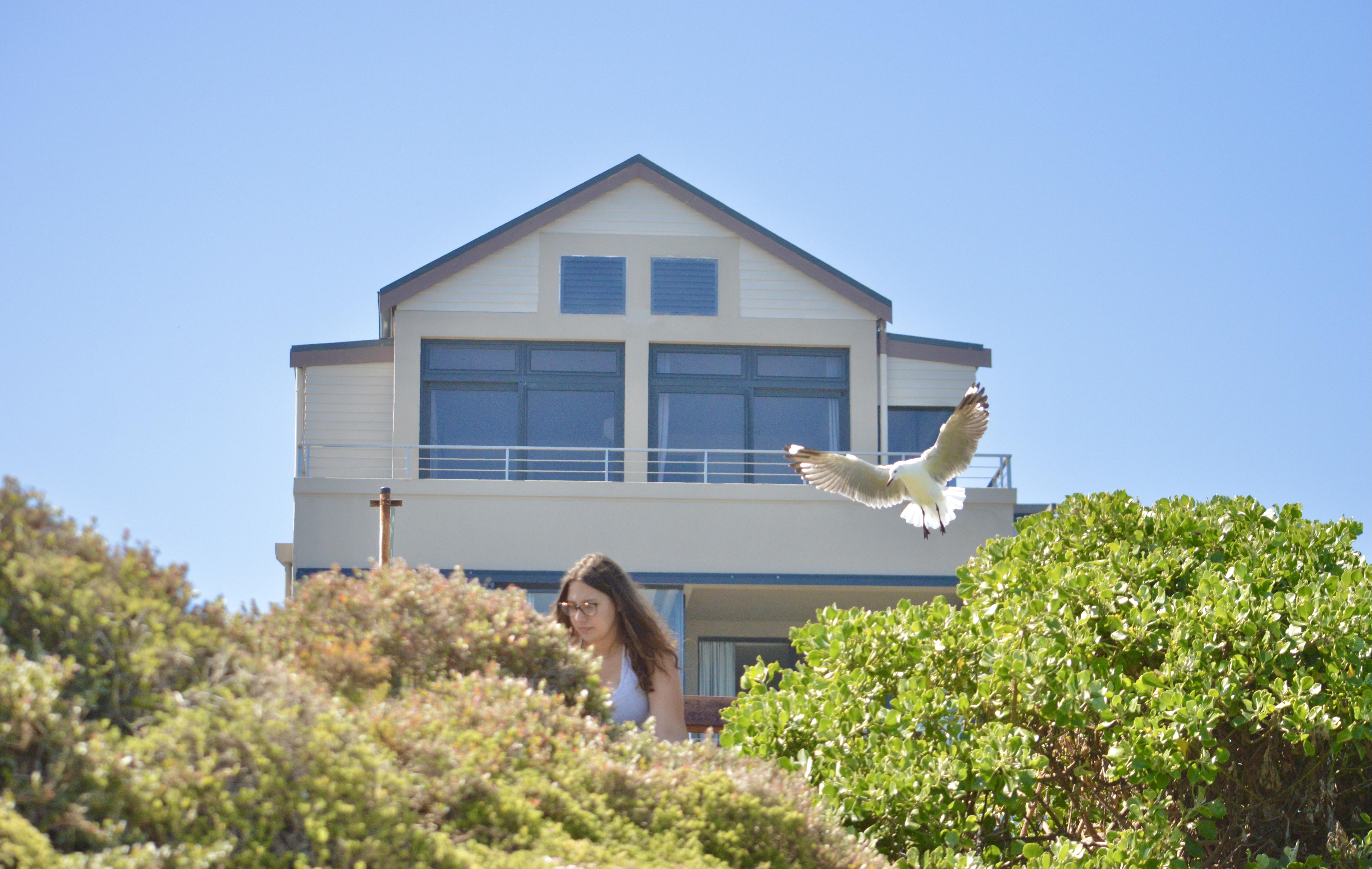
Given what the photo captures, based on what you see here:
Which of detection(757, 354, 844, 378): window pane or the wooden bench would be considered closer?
the wooden bench

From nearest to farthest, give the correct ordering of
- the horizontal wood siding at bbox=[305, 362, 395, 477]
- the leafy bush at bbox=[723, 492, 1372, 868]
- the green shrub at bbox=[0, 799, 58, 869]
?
the green shrub at bbox=[0, 799, 58, 869], the leafy bush at bbox=[723, 492, 1372, 868], the horizontal wood siding at bbox=[305, 362, 395, 477]

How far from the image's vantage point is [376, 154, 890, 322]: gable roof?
61.1 feet

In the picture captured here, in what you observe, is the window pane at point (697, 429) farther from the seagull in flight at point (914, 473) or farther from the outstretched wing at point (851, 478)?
the outstretched wing at point (851, 478)

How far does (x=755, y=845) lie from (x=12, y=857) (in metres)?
1.89

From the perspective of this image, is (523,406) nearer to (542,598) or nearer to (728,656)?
(542,598)

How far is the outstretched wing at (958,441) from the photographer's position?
1005 centimetres

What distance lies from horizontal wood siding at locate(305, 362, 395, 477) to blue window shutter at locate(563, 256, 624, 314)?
104 inches

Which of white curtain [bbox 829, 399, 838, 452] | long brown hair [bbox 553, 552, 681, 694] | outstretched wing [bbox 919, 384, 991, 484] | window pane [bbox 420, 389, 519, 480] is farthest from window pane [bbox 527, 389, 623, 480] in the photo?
long brown hair [bbox 553, 552, 681, 694]

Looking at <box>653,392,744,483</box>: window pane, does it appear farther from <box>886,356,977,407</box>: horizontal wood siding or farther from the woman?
the woman

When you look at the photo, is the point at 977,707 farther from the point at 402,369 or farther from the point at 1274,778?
the point at 402,369

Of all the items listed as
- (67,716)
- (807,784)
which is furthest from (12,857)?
(807,784)

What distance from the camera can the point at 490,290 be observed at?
18.6 meters

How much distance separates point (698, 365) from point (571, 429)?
1957mm

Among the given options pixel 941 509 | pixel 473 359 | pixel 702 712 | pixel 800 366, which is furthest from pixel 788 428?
pixel 702 712
